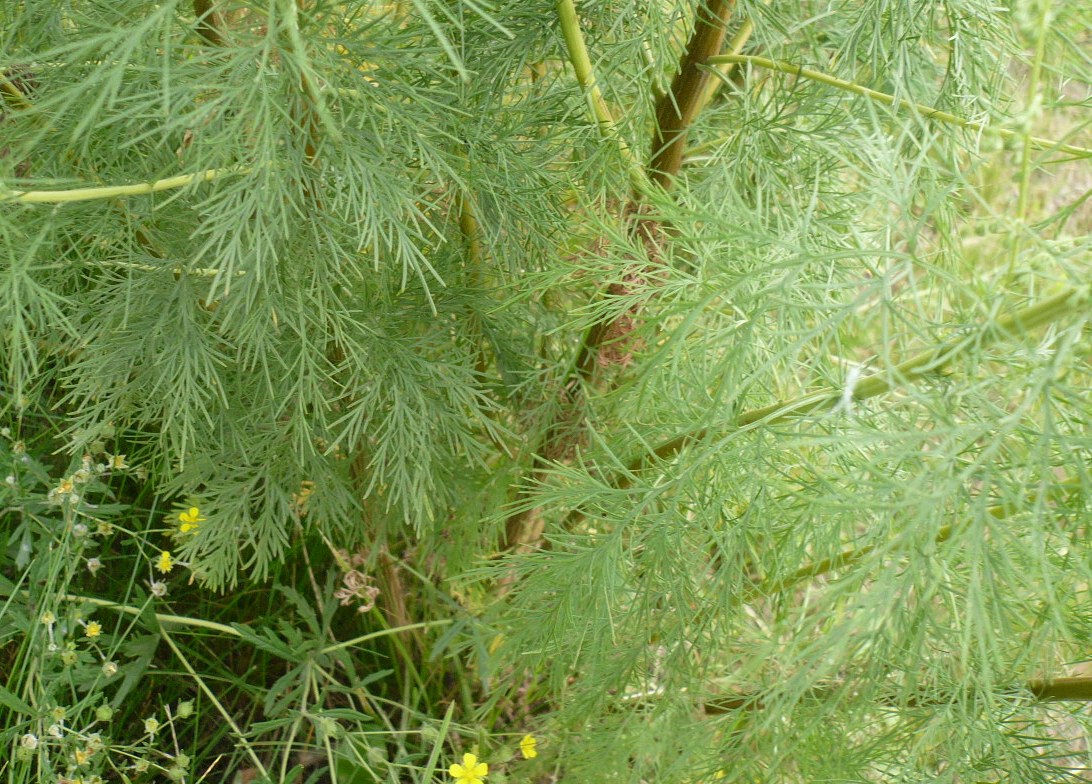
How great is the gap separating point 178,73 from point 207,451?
0.43 m

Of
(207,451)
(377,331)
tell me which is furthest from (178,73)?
(207,451)

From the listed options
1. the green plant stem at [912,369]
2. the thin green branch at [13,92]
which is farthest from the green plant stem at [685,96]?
the thin green branch at [13,92]

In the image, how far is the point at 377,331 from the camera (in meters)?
0.95

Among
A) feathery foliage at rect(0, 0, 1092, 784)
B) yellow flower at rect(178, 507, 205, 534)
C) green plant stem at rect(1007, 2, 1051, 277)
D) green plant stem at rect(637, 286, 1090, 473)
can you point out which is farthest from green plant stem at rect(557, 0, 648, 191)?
yellow flower at rect(178, 507, 205, 534)

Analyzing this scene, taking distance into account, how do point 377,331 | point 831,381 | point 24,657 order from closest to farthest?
point 831,381
point 377,331
point 24,657

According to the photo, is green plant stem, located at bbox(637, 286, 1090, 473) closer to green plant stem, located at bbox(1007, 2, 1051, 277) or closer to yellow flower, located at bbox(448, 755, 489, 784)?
green plant stem, located at bbox(1007, 2, 1051, 277)

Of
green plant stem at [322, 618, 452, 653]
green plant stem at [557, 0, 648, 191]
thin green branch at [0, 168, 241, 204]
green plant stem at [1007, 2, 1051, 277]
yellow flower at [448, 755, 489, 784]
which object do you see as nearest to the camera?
green plant stem at [1007, 2, 1051, 277]

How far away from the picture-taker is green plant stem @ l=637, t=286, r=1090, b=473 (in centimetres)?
61

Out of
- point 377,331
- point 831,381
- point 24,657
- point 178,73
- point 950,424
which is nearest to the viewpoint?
point 950,424

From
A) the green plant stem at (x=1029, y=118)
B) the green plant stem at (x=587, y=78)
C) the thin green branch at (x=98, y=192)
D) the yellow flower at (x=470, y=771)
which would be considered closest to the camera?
the green plant stem at (x=1029, y=118)

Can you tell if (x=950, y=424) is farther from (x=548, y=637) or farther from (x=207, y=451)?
(x=207, y=451)

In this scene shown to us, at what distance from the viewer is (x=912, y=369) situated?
26.8 inches

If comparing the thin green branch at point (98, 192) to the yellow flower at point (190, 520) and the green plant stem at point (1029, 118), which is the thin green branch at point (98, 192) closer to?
the yellow flower at point (190, 520)

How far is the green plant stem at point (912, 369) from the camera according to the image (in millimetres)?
609
